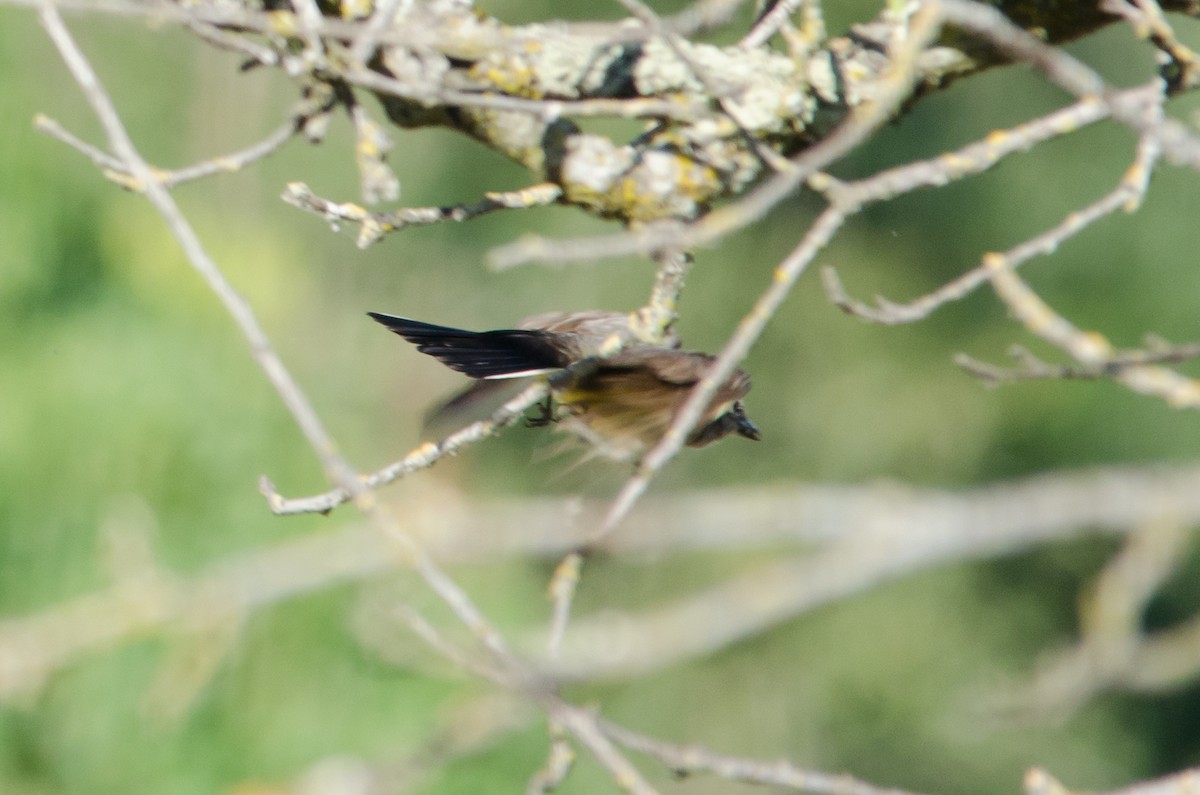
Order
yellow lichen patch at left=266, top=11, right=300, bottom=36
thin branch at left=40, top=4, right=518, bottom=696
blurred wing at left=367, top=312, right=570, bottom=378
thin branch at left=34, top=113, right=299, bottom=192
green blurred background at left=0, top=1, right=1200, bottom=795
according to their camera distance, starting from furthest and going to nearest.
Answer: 1. green blurred background at left=0, top=1, right=1200, bottom=795
2. blurred wing at left=367, top=312, right=570, bottom=378
3. thin branch at left=34, top=113, right=299, bottom=192
4. yellow lichen patch at left=266, top=11, right=300, bottom=36
5. thin branch at left=40, top=4, right=518, bottom=696

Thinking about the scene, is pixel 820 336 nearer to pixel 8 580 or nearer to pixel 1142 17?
pixel 8 580

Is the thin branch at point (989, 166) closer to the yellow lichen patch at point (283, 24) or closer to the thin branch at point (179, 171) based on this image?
the yellow lichen patch at point (283, 24)

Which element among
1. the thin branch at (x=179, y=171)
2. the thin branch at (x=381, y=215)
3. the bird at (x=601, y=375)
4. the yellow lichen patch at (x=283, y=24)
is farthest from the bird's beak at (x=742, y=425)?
the yellow lichen patch at (x=283, y=24)

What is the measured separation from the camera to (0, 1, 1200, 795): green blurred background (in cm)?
325

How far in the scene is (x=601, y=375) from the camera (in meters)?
1.50

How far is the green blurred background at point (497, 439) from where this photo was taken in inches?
128

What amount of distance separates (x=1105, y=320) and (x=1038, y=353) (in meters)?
0.35

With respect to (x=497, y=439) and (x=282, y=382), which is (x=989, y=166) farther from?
(x=497, y=439)

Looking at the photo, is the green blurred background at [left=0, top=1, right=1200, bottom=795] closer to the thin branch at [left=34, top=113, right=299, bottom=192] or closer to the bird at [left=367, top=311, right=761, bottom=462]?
the bird at [left=367, top=311, right=761, bottom=462]

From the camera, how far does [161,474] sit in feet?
11.4

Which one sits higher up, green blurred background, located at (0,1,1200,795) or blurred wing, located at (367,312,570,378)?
blurred wing, located at (367,312,570,378)

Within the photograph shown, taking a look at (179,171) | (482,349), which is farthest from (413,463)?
(179,171)

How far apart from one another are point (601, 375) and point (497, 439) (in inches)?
153

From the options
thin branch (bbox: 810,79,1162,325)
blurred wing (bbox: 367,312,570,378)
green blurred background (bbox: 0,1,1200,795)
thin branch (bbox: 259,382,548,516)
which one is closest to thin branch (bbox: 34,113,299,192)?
blurred wing (bbox: 367,312,570,378)
